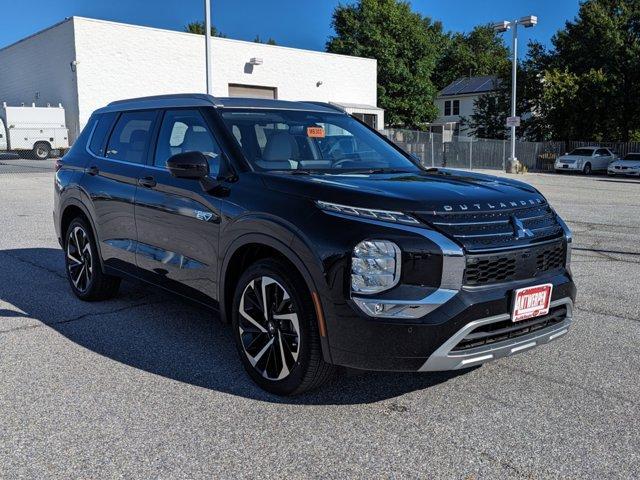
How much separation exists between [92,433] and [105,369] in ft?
3.13

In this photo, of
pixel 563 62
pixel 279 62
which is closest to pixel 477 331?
pixel 279 62

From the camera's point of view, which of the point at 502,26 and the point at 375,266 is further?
the point at 502,26

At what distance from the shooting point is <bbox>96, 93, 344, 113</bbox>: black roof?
4.50 m

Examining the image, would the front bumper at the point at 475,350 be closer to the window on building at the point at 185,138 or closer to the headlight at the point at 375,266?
the headlight at the point at 375,266

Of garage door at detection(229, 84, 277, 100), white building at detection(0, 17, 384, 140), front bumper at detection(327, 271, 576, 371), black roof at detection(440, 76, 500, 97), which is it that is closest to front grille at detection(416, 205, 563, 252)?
front bumper at detection(327, 271, 576, 371)

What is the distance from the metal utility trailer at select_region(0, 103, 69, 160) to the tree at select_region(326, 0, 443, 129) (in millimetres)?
27687

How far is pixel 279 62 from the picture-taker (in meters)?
35.9

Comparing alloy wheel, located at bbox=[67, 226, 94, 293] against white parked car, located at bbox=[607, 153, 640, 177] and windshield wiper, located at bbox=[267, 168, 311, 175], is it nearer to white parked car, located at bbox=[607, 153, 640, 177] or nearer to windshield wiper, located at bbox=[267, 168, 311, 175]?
windshield wiper, located at bbox=[267, 168, 311, 175]

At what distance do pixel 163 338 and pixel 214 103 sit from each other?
1804mm

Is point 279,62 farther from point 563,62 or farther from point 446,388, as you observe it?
point 446,388

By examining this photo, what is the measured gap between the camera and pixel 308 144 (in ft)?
15.0

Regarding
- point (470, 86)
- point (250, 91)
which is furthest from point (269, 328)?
point (470, 86)

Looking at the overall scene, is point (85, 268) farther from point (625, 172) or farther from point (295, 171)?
point (625, 172)

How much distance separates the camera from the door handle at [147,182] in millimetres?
4633
